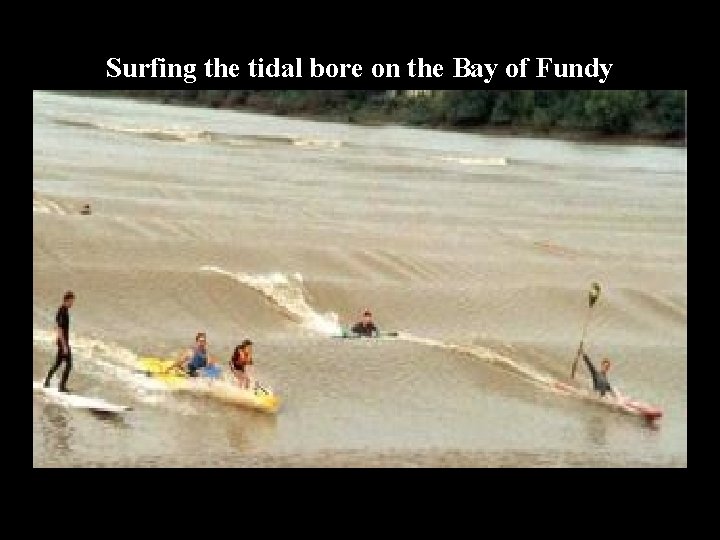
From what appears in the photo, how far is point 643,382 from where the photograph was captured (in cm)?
2127

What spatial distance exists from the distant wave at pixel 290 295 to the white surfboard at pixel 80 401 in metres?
5.71

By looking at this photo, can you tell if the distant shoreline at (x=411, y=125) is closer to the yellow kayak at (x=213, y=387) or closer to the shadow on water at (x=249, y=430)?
the yellow kayak at (x=213, y=387)

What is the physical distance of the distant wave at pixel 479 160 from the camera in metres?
57.8

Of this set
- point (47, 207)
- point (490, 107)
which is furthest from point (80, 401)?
point (490, 107)

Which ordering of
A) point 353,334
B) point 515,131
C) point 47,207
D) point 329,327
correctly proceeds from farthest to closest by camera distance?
point 515,131 → point 47,207 → point 329,327 → point 353,334

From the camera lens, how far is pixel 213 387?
1830cm

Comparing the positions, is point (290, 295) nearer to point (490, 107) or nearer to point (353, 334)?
point (353, 334)

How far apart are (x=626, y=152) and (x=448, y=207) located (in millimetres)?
42042

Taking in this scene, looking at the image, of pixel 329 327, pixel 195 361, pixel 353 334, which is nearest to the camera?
pixel 195 361

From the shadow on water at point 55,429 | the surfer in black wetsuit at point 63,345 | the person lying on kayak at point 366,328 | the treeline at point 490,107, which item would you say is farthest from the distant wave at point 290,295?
the treeline at point 490,107

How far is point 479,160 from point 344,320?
37625 millimetres

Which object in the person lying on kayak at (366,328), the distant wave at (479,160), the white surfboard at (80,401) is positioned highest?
the distant wave at (479,160)

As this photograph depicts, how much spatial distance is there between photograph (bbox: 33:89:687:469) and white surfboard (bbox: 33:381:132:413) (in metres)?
0.03
